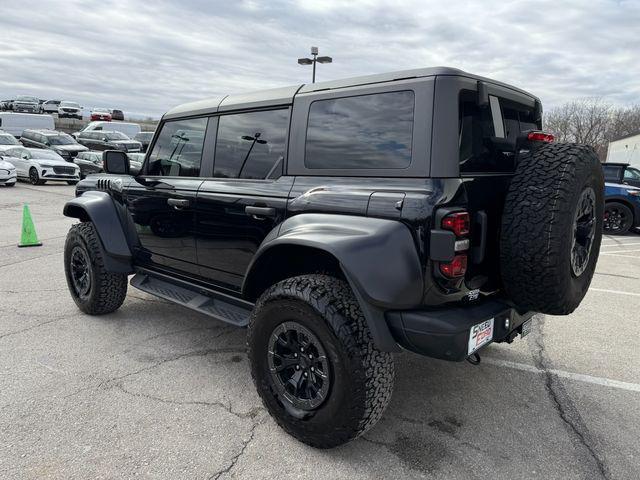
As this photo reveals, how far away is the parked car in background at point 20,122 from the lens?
2675 cm

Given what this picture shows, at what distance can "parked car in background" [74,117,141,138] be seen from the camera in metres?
26.5

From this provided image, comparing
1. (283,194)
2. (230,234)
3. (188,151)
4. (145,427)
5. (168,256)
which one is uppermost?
(188,151)

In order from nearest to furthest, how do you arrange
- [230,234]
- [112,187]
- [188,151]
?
[230,234]
[188,151]
[112,187]

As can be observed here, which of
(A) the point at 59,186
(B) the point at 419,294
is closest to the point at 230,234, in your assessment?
(B) the point at 419,294

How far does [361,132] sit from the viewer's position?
2605 mm

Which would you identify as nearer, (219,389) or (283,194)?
(283,194)

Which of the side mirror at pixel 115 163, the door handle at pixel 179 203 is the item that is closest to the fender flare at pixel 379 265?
the door handle at pixel 179 203

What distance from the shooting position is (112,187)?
4258mm

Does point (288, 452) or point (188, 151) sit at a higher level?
point (188, 151)

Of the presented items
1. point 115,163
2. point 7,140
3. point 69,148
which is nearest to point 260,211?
point 115,163

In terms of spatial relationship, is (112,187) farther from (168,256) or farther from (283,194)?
(283,194)

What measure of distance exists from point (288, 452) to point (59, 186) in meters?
18.9

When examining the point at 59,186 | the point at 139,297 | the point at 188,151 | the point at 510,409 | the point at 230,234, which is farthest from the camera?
the point at 59,186

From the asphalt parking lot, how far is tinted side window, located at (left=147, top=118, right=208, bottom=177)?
1.41 meters
